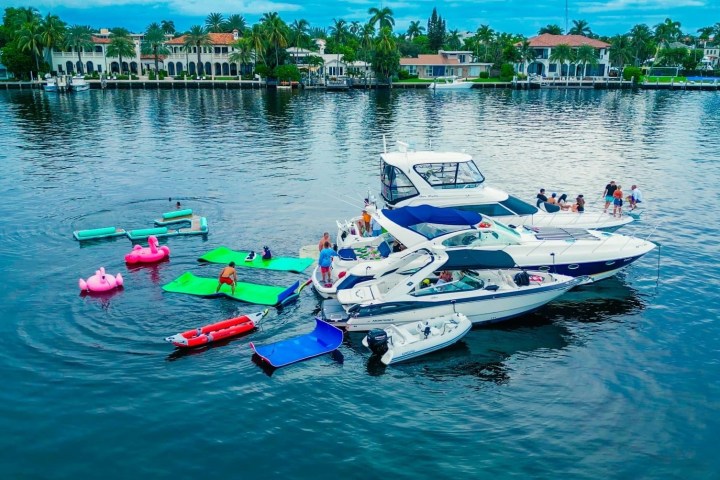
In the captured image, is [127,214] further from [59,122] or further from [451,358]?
[59,122]

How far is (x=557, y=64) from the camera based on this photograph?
173250 millimetres

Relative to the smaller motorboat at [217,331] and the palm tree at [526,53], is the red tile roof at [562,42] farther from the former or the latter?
the smaller motorboat at [217,331]

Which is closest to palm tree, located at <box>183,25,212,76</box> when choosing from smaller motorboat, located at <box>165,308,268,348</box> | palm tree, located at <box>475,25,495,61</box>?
palm tree, located at <box>475,25,495,61</box>

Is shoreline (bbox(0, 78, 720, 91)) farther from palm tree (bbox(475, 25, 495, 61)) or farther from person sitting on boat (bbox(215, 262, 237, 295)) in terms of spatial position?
person sitting on boat (bbox(215, 262, 237, 295))

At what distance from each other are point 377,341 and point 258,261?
11.0 m

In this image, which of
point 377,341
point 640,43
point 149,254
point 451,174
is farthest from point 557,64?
point 377,341

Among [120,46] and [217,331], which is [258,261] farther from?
[120,46]

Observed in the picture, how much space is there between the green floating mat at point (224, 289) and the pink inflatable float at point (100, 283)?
7.05 ft

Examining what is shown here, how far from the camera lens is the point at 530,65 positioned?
577ft

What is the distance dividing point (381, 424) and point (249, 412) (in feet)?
13.5

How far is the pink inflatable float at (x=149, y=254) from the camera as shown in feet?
99.2

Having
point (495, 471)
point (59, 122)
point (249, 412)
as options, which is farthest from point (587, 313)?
point (59, 122)

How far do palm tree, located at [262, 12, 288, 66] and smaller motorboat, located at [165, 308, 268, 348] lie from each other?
13369cm

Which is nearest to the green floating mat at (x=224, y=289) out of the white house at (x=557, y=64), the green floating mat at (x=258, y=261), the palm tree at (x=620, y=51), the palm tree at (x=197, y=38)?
the green floating mat at (x=258, y=261)
